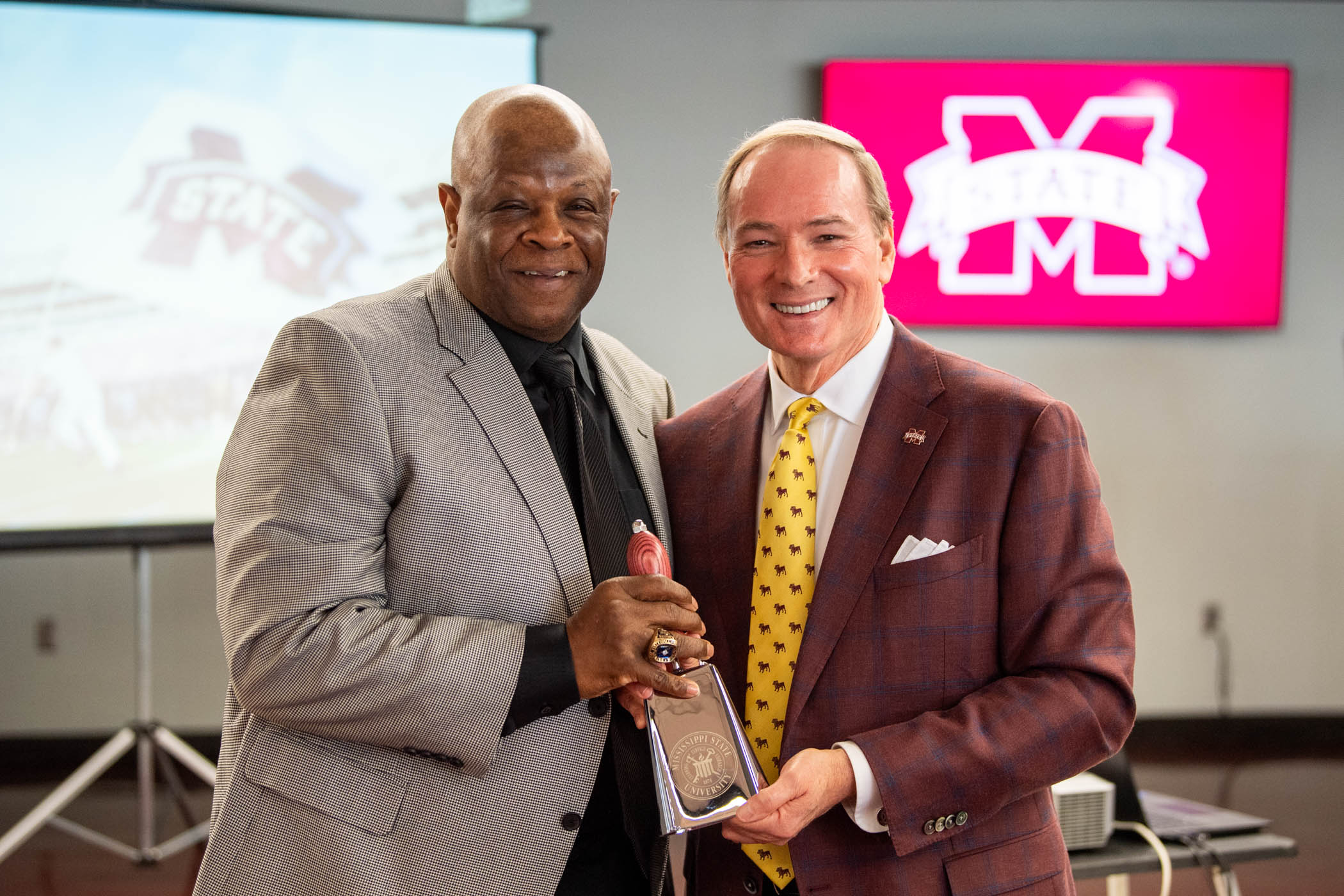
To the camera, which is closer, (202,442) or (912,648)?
(912,648)

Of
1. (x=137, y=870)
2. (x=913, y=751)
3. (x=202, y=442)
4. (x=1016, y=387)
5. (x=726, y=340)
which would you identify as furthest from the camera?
(x=726, y=340)

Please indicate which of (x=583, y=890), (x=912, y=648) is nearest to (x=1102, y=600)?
(x=912, y=648)

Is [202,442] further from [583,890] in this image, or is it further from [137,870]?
[583,890]

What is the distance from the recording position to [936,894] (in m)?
1.32

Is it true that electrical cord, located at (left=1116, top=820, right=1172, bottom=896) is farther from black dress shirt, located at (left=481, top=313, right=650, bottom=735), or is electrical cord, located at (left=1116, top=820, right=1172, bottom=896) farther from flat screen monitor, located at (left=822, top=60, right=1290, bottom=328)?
flat screen monitor, located at (left=822, top=60, right=1290, bottom=328)

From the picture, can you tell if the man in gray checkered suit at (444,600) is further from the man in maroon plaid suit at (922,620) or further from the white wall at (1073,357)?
the white wall at (1073,357)

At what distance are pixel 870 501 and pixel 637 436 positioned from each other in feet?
1.42

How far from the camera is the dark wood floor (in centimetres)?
321

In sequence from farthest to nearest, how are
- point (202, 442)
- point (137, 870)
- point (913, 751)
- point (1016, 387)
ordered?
point (202, 442), point (137, 870), point (1016, 387), point (913, 751)

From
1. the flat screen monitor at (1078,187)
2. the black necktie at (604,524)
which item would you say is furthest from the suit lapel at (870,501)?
the flat screen monitor at (1078,187)

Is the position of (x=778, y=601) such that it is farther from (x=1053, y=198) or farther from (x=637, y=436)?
(x=1053, y=198)

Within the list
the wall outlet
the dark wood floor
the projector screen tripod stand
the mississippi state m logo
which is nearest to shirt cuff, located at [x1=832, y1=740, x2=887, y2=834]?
the dark wood floor

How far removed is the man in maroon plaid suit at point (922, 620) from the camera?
1.27 m

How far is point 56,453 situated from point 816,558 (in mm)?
2900
